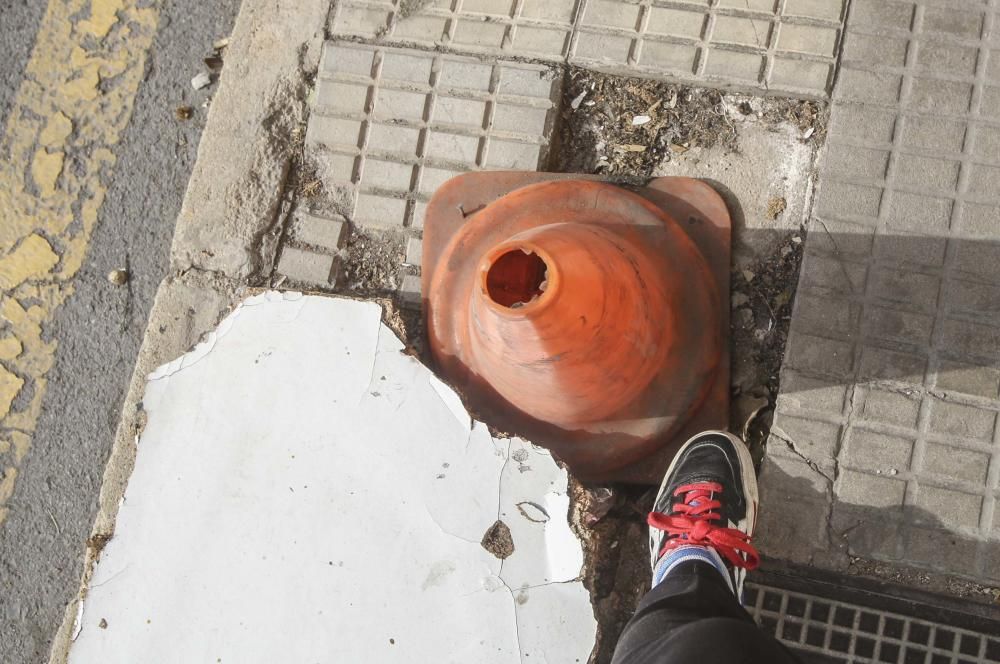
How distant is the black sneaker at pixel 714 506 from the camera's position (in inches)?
81.6

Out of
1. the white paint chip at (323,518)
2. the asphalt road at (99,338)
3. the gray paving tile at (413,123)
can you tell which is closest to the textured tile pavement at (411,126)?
the gray paving tile at (413,123)

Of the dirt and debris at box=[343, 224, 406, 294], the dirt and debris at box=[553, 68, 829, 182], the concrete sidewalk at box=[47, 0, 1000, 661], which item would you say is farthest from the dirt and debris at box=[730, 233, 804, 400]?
the dirt and debris at box=[343, 224, 406, 294]

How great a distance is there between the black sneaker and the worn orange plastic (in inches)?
4.3

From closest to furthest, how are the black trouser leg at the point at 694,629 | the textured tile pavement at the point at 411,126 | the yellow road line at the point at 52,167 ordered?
1. the black trouser leg at the point at 694,629
2. the textured tile pavement at the point at 411,126
3. the yellow road line at the point at 52,167

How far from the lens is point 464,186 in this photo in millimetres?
2436

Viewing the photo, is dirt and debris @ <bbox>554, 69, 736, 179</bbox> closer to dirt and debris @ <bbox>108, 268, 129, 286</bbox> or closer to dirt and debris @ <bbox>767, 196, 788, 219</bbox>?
dirt and debris @ <bbox>767, 196, 788, 219</bbox>

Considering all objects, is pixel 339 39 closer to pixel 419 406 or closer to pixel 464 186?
pixel 464 186

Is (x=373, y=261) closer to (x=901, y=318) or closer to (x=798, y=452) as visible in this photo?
(x=798, y=452)

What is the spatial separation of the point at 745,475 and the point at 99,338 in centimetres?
222

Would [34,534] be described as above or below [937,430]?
below

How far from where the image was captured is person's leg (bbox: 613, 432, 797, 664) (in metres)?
1.85

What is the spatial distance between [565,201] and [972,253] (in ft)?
3.76

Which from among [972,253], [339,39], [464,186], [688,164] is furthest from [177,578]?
[972,253]

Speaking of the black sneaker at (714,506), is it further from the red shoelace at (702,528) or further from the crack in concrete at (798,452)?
the crack in concrete at (798,452)
